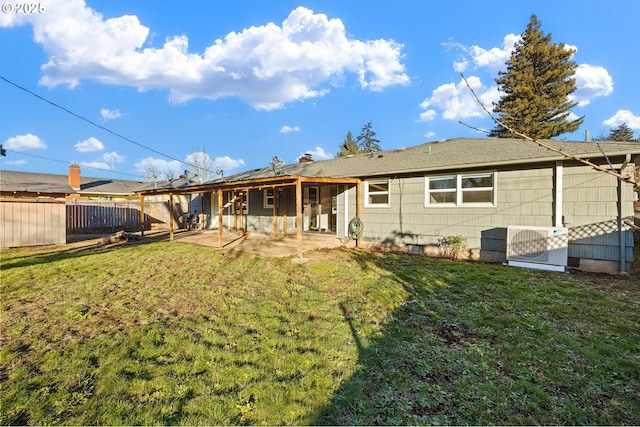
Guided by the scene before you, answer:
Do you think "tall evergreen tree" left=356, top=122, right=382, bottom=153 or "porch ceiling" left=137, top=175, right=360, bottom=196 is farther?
"tall evergreen tree" left=356, top=122, right=382, bottom=153

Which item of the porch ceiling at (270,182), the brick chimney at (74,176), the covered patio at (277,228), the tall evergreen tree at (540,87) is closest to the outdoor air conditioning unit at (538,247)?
the covered patio at (277,228)

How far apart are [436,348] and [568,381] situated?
1207 millimetres

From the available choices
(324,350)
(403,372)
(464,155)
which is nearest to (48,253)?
(324,350)

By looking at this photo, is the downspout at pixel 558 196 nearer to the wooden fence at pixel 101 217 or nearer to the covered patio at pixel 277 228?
the covered patio at pixel 277 228

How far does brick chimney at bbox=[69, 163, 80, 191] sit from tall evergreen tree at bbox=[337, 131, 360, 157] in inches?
1131

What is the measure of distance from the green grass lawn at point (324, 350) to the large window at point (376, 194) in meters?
4.07

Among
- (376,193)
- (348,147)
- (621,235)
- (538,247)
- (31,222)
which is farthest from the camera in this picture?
(348,147)

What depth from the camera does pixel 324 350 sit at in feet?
11.0

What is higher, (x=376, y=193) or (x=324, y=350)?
(x=376, y=193)

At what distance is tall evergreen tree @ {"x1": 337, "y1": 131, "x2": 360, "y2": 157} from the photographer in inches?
1567

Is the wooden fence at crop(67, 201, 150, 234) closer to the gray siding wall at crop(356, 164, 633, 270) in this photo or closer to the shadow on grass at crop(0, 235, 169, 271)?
the shadow on grass at crop(0, 235, 169, 271)

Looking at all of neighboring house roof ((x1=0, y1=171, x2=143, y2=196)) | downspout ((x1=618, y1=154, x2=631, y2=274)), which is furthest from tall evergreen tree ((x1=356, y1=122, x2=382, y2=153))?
downspout ((x1=618, y1=154, x2=631, y2=274))

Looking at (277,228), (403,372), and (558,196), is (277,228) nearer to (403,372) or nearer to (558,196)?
(558,196)

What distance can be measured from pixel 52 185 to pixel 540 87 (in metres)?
37.6
